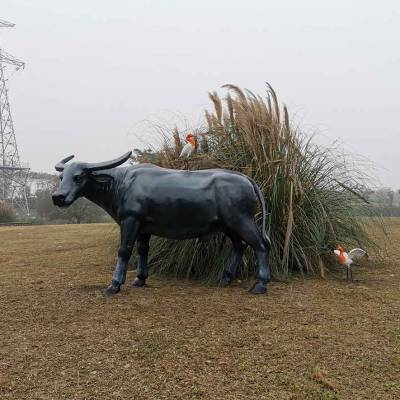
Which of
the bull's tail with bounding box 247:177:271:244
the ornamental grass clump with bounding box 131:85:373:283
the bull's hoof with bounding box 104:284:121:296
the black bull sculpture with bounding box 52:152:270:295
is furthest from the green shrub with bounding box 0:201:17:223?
the bull's tail with bounding box 247:177:271:244

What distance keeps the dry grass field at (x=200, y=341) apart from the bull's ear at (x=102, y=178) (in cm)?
106

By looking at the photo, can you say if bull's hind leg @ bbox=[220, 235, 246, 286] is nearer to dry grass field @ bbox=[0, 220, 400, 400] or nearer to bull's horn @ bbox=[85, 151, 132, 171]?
dry grass field @ bbox=[0, 220, 400, 400]

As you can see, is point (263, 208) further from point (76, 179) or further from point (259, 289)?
point (76, 179)

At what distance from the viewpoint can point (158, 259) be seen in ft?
16.1

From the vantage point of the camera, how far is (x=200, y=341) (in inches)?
102

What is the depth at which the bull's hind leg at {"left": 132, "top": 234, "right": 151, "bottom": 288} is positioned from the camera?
165 inches

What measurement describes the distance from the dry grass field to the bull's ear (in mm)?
1059

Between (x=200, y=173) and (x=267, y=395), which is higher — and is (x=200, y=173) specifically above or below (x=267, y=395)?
above

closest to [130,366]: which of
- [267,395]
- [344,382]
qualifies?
[267,395]

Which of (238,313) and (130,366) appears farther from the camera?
(238,313)

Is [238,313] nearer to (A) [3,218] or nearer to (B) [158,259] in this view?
(B) [158,259]

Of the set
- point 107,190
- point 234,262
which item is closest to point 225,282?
point 234,262

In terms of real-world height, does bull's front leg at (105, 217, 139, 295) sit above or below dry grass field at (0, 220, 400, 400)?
above

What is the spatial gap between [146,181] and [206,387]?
7.58ft
